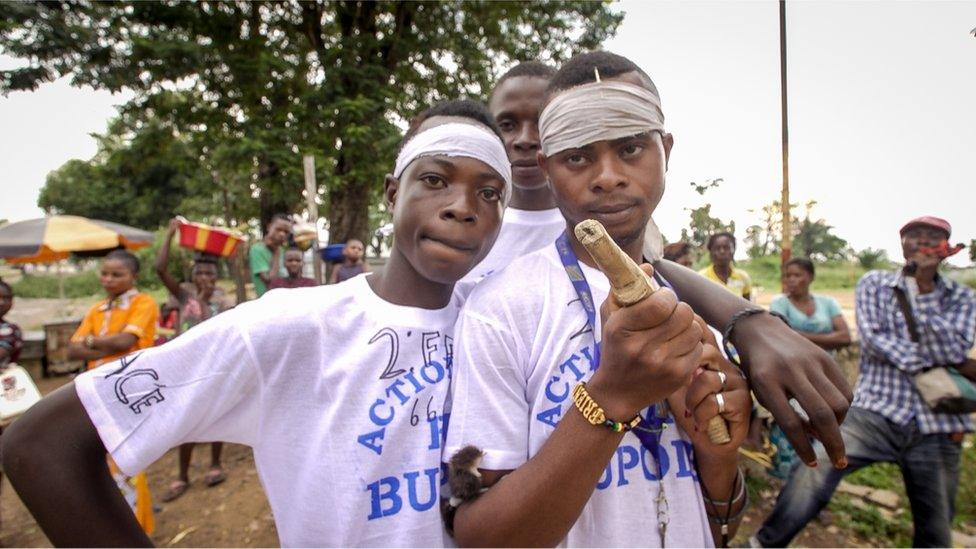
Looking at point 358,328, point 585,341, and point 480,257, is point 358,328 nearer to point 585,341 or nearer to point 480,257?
point 480,257

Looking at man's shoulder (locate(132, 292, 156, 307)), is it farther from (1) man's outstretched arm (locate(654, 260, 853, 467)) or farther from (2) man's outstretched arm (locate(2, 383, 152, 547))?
(1) man's outstretched arm (locate(654, 260, 853, 467))

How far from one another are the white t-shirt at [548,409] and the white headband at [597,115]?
41 cm

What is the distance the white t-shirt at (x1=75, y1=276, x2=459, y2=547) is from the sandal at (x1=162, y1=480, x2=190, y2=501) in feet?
14.0

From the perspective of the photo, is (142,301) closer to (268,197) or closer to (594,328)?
(594,328)

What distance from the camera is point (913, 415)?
3.20m

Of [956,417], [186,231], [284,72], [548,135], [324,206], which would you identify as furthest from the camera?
[324,206]

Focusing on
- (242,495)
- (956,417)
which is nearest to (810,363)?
(956,417)

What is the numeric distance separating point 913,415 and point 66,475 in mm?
4187

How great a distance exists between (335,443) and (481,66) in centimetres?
1010

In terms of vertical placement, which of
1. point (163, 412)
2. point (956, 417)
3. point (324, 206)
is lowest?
point (956, 417)

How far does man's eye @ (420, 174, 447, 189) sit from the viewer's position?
4.86 ft

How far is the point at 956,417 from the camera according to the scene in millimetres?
3135

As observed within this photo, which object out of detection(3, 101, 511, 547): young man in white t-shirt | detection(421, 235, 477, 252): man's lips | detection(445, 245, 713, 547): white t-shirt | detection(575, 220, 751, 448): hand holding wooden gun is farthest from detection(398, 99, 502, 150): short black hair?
detection(575, 220, 751, 448): hand holding wooden gun

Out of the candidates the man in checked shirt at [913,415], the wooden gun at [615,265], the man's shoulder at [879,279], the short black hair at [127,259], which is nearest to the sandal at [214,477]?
the short black hair at [127,259]
